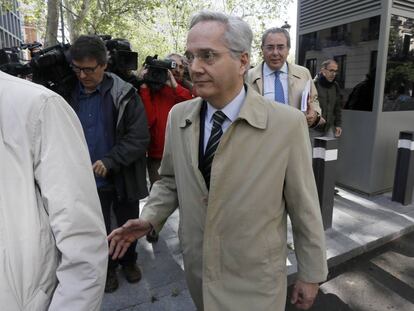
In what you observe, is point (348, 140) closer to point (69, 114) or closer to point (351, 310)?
point (351, 310)

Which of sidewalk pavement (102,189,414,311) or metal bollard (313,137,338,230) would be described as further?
metal bollard (313,137,338,230)

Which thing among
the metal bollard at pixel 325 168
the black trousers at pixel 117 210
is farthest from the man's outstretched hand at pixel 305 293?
the metal bollard at pixel 325 168

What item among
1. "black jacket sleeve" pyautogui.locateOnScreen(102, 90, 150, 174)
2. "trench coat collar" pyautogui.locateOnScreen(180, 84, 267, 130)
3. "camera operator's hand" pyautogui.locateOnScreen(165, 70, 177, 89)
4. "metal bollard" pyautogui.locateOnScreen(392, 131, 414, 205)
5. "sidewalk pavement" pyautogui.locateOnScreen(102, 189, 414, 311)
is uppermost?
"camera operator's hand" pyautogui.locateOnScreen(165, 70, 177, 89)

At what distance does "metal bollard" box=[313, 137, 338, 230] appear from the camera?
4.28 metres

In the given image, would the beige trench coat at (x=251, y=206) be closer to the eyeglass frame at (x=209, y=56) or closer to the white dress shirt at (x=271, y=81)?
the eyeglass frame at (x=209, y=56)

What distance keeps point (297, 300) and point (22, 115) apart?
1.46 metres

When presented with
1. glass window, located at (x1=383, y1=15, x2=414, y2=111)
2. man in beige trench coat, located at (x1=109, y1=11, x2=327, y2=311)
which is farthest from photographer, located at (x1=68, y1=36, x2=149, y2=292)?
glass window, located at (x1=383, y1=15, x2=414, y2=111)

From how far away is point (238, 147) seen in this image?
1.57 m

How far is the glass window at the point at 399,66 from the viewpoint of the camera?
17.5 ft

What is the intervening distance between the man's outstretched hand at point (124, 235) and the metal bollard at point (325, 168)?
2.94 m

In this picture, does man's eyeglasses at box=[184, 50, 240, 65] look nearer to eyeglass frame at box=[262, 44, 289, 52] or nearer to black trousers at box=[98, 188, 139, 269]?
black trousers at box=[98, 188, 139, 269]

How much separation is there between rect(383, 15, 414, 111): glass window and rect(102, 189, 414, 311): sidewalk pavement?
4.81 feet

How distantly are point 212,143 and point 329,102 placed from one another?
438 cm

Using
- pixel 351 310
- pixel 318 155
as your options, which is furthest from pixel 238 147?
pixel 318 155
